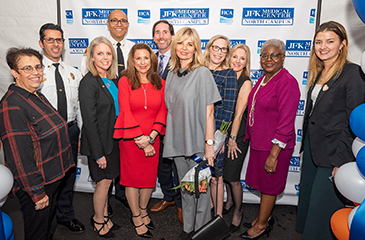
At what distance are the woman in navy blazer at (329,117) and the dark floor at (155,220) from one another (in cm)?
70

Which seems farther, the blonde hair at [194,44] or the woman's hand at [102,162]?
the woman's hand at [102,162]

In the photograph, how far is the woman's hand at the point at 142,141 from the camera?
220 cm

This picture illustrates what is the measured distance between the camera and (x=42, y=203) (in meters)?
1.80

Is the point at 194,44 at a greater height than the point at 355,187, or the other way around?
the point at 194,44

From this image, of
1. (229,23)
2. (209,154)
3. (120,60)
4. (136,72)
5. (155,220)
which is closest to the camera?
(209,154)

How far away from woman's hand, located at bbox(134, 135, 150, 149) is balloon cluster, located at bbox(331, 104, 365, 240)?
153 centimetres

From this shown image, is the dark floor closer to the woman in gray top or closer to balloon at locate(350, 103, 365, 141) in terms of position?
the woman in gray top

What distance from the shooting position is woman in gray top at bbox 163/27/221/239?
6.48 feet

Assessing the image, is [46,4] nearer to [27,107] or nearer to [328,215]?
[27,107]

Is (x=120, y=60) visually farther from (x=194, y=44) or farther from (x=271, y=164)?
(x=271, y=164)

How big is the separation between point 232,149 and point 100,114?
1.35m

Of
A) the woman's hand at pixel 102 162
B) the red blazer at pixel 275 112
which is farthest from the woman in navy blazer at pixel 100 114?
the red blazer at pixel 275 112

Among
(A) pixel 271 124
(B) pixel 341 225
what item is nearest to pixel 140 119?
(A) pixel 271 124

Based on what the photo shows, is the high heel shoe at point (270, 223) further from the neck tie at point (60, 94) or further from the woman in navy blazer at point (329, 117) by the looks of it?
the neck tie at point (60, 94)
